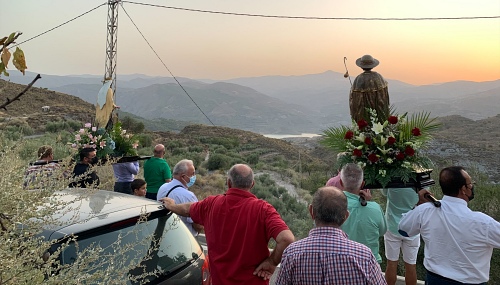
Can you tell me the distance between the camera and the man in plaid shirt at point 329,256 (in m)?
2.50

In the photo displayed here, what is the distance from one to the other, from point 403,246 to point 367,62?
234cm

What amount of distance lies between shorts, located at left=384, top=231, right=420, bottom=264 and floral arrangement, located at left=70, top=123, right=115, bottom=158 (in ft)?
14.9

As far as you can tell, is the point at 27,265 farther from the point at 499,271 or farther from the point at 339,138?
the point at 499,271

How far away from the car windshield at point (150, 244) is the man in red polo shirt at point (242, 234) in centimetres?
18

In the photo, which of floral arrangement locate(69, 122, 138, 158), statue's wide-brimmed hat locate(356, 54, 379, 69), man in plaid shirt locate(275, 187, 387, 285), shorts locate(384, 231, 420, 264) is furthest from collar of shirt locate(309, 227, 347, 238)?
floral arrangement locate(69, 122, 138, 158)

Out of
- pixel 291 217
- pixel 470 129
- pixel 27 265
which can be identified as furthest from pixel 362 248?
pixel 470 129

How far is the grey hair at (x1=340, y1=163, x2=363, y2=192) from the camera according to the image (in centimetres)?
402

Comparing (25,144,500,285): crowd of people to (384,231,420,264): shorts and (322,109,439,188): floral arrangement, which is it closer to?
(322,109,439,188): floral arrangement

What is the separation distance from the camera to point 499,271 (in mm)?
5957

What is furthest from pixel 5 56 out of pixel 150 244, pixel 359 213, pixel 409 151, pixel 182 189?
pixel 409 151

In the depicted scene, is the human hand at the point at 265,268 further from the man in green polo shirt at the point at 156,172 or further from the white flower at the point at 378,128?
the man in green polo shirt at the point at 156,172

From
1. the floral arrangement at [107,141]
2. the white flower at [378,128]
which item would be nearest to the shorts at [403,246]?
the white flower at [378,128]

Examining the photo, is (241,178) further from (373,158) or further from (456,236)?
(456,236)

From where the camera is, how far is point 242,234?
3.47 meters
